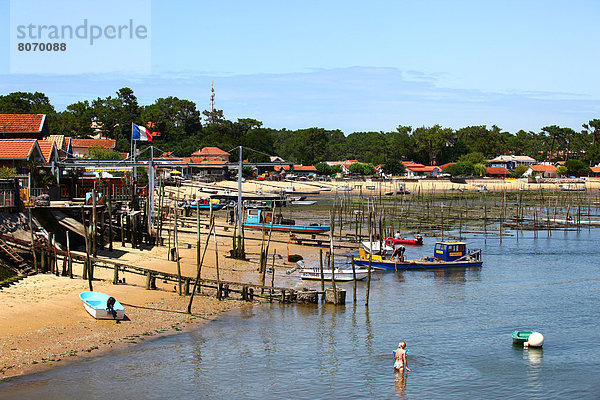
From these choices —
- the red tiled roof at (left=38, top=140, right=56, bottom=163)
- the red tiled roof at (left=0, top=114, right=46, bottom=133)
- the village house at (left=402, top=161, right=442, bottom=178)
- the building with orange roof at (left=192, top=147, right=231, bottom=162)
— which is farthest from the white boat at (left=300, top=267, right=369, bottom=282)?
the village house at (left=402, top=161, right=442, bottom=178)

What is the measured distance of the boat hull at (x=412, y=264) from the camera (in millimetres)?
47725

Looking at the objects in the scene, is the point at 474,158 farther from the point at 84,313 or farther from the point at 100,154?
the point at 84,313

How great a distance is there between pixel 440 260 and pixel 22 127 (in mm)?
42112

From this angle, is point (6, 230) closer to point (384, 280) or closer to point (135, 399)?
point (135, 399)

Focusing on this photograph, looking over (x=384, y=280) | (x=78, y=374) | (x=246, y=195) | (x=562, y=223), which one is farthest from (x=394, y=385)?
(x=246, y=195)

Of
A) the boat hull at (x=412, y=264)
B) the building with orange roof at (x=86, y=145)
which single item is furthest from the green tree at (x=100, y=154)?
the boat hull at (x=412, y=264)

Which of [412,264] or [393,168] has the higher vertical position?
[393,168]

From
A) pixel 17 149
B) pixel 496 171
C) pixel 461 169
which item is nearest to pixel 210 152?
pixel 461 169

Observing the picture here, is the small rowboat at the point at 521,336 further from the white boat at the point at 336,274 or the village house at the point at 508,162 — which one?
the village house at the point at 508,162

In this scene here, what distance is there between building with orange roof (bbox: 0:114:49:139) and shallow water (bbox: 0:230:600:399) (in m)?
38.9

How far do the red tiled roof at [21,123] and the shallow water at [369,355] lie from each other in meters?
39.1

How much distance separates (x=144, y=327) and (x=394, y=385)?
11.1 meters

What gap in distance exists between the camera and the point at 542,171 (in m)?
168

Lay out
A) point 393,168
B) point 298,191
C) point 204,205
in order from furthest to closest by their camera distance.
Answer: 1. point 393,168
2. point 298,191
3. point 204,205
